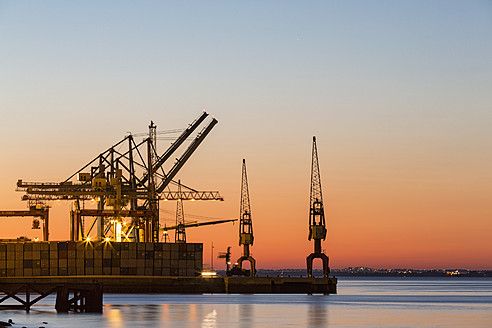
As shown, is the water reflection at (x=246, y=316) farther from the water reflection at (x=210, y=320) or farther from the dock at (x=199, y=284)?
the dock at (x=199, y=284)

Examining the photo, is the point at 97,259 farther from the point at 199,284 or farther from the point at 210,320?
the point at 210,320

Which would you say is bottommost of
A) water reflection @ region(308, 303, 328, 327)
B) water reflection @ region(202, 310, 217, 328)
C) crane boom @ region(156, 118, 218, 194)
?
water reflection @ region(308, 303, 328, 327)

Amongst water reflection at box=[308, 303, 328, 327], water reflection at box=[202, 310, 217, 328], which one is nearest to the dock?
water reflection at box=[308, 303, 328, 327]

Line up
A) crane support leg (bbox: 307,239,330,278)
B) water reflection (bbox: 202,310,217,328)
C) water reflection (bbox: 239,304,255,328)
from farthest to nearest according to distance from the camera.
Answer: crane support leg (bbox: 307,239,330,278) < water reflection (bbox: 239,304,255,328) < water reflection (bbox: 202,310,217,328)

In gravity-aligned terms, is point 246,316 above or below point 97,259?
below

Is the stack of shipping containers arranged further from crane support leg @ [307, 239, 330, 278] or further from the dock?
crane support leg @ [307, 239, 330, 278]

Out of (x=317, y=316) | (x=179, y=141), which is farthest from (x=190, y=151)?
(x=317, y=316)

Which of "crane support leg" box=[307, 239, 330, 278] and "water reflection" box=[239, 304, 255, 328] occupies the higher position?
"crane support leg" box=[307, 239, 330, 278]

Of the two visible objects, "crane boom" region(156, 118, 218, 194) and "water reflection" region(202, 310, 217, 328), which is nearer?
"water reflection" region(202, 310, 217, 328)

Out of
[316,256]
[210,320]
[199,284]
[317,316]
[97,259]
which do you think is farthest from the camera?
[316,256]

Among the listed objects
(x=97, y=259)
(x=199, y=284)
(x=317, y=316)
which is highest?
(x=97, y=259)

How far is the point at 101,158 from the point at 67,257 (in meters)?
23.1

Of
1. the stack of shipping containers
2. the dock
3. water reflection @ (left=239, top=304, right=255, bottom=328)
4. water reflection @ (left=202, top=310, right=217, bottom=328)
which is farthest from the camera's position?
the stack of shipping containers

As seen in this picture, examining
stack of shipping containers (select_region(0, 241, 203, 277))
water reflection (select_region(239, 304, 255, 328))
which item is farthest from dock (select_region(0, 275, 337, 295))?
water reflection (select_region(239, 304, 255, 328))
